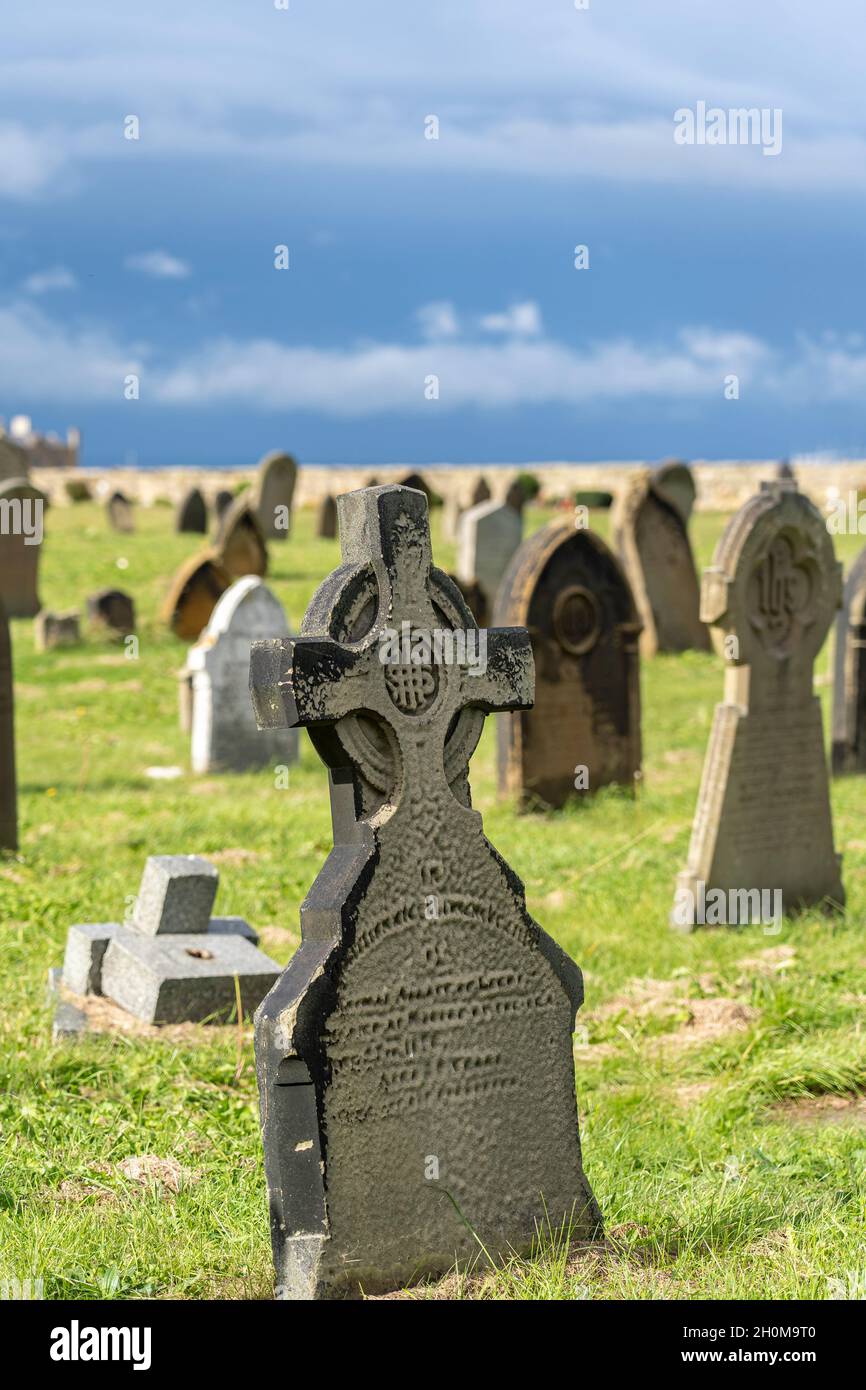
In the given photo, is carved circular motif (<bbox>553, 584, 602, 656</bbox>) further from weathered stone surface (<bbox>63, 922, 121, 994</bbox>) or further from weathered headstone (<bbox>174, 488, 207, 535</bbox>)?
weathered headstone (<bbox>174, 488, 207, 535</bbox>)

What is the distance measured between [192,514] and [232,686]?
17573 millimetres

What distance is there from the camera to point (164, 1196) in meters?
4.46

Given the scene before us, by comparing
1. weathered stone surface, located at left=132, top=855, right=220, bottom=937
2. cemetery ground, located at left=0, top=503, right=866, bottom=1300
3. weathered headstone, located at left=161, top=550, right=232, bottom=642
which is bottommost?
cemetery ground, located at left=0, top=503, right=866, bottom=1300

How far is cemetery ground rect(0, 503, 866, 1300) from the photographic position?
3963 millimetres

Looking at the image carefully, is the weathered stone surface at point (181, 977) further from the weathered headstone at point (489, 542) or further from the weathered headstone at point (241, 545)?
the weathered headstone at point (241, 545)

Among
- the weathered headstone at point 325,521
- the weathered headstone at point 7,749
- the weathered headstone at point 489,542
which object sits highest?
the weathered headstone at point 325,521

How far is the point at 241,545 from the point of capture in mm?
21203

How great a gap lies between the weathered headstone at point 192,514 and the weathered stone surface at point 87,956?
23.3 m

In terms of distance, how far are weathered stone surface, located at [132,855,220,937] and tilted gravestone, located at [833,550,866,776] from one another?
22.4ft

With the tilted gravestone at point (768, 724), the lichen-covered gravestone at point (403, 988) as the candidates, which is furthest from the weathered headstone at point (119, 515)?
the lichen-covered gravestone at point (403, 988)

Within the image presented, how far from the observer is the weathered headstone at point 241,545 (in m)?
21.0

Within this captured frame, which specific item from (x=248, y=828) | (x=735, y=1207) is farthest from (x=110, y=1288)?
(x=248, y=828)

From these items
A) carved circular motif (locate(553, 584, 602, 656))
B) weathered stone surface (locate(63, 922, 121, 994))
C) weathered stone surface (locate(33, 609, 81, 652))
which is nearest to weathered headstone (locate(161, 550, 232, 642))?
weathered stone surface (locate(33, 609, 81, 652))
